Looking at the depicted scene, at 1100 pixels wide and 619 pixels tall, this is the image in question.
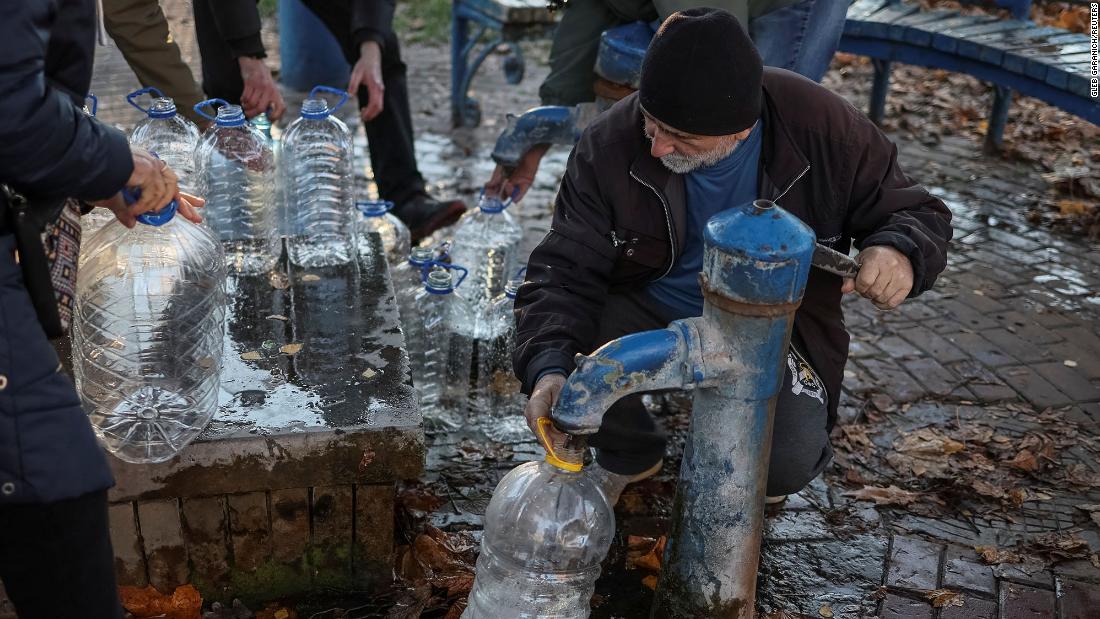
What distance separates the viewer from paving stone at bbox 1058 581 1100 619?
3158 mm

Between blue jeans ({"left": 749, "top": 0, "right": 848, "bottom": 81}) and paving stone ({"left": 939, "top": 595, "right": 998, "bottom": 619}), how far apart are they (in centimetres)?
222

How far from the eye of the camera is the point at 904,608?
10.4 feet

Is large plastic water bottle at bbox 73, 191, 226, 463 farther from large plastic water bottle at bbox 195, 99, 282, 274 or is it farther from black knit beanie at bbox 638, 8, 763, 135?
black knit beanie at bbox 638, 8, 763, 135

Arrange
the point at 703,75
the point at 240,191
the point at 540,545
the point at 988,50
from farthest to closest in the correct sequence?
1. the point at 988,50
2. the point at 240,191
3. the point at 540,545
4. the point at 703,75

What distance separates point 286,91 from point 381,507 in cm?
536

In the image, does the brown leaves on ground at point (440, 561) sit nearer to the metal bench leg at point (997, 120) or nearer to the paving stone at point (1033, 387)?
the paving stone at point (1033, 387)

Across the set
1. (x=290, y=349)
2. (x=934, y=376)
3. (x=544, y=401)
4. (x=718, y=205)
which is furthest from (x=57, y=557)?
(x=934, y=376)

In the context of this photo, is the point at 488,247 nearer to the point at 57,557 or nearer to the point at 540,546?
the point at 540,546

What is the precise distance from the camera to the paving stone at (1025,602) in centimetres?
316

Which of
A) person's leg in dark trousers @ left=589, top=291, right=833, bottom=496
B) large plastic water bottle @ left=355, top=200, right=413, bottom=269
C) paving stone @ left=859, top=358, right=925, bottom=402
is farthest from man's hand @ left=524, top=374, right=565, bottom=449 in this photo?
paving stone @ left=859, top=358, right=925, bottom=402

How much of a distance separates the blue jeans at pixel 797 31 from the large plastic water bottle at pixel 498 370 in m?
1.38

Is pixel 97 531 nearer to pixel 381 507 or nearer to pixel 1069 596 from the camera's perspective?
pixel 381 507

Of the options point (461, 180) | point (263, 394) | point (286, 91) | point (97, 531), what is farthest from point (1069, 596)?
point (286, 91)

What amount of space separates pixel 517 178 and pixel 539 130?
26 cm
